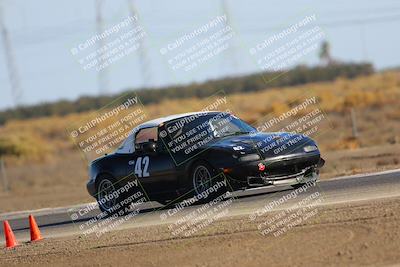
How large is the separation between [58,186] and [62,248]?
59.0 feet

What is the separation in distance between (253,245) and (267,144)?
14.7ft

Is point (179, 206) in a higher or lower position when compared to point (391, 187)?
higher

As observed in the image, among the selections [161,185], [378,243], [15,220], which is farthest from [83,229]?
[378,243]

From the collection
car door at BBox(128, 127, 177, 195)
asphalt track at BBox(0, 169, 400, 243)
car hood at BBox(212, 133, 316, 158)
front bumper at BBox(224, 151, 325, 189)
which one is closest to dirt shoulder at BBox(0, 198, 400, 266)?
asphalt track at BBox(0, 169, 400, 243)

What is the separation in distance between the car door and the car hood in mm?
1035

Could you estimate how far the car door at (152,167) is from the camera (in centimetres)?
1652

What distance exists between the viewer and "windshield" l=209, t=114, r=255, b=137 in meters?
16.6

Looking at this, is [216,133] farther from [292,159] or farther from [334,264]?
[334,264]

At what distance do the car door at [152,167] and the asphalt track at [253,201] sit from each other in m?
0.44

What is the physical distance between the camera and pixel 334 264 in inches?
401

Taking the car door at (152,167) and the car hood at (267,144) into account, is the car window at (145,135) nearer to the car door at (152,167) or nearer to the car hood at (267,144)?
the car door at (152,167)

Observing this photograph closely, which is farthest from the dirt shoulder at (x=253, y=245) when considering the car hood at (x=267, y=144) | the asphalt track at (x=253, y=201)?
the car hood at (x=267, y=144)

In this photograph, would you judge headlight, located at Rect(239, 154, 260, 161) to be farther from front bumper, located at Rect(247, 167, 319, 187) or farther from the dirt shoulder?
the dirt shoulder

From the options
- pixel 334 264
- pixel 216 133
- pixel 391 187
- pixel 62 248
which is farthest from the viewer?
pixel 216 133
